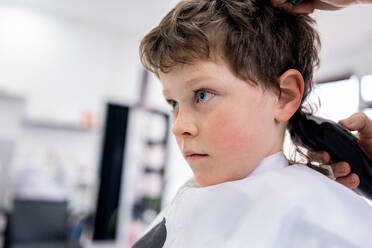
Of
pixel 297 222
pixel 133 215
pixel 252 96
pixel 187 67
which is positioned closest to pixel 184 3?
pixel 187 67

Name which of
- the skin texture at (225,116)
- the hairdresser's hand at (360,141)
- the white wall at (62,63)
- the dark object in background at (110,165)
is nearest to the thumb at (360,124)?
the hairdresser's hand at (360,141)

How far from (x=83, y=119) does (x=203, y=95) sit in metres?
4.18

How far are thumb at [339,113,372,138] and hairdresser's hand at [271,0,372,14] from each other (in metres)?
0.32

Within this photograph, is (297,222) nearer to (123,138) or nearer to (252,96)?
(252,96)

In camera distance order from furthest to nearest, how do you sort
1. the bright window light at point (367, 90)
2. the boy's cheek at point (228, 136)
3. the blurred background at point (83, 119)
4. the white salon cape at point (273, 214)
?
the bright window light at point (367, 90), the blurred background at point (83, 119), the boy's cheek at point (228, 136), the white salon cape at point (273, 214)

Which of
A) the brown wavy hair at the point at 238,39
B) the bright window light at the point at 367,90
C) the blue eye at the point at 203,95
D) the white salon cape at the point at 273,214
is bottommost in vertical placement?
the white salon cape at the point at 273,214

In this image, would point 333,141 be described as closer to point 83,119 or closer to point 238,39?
point 238,39

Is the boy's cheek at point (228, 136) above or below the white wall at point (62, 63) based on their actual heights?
below

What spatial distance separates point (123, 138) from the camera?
4574mm

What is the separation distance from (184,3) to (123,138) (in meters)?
3.84

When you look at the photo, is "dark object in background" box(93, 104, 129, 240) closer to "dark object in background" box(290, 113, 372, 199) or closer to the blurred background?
the blurred background

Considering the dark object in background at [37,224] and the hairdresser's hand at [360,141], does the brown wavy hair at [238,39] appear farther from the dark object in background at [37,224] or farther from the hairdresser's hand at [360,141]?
the dark object in background at [37,224]

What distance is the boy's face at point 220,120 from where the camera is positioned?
2.43ft

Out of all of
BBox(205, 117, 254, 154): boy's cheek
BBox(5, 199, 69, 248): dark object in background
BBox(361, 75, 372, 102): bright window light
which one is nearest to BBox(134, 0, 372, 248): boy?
BBox(205, 117, 254, 154): boy's cheek
